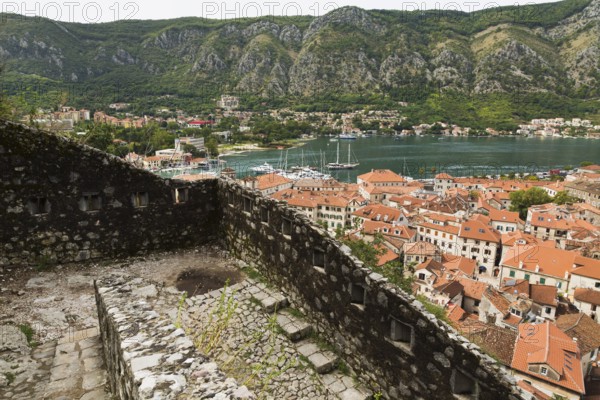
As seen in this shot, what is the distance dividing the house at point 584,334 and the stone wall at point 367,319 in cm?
2988

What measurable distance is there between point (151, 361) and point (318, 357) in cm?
256

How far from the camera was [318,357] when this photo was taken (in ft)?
16.6

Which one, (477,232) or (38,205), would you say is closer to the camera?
(38,205)

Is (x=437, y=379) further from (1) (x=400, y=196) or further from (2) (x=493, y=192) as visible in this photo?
(2) (x=493, y=192)

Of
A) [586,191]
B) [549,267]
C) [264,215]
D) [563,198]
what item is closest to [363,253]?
[264,215]

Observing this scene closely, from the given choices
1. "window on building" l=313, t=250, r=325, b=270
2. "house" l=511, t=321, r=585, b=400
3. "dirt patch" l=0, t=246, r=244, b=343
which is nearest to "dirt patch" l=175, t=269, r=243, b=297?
"dirt patch" l=0, t=246, r=244, b=343

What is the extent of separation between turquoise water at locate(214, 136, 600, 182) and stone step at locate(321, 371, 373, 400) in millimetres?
79817

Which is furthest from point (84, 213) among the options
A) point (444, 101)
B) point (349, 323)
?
point (444, 101)

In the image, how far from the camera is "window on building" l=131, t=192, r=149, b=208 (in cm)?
740

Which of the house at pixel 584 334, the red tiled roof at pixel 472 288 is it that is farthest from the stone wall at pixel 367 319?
the red tiled roof at pixel 472 288

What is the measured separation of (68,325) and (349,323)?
12.4ft

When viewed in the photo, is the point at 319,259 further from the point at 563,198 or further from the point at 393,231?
the point at 563,198

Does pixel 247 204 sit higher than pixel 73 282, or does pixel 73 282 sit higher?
pixel 247 204

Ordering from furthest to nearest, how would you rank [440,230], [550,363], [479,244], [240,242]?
[440,230]
[479,244]
[550,363]
[240,242]
